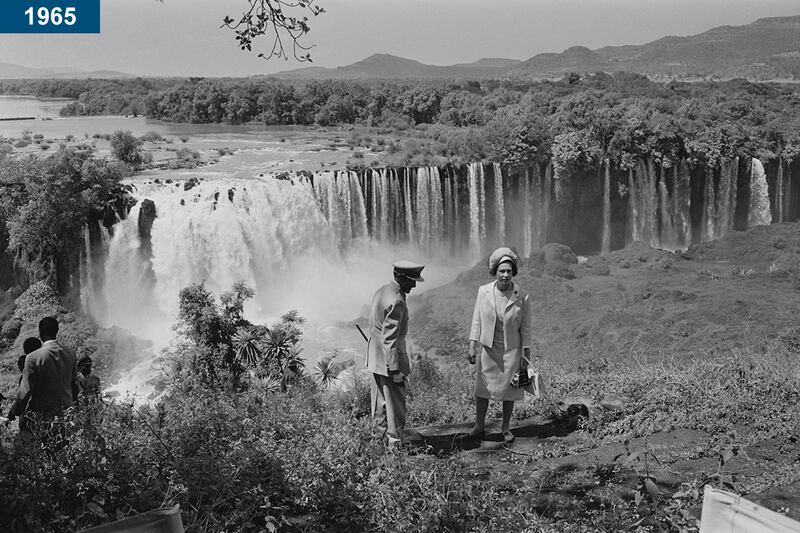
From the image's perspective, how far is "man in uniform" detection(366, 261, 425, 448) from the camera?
4.89 meters

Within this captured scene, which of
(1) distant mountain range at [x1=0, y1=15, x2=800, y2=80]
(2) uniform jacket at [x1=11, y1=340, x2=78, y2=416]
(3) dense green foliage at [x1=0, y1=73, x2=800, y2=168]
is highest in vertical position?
(1) distant mountain range at [x1=0, y1=15, x2=800, y2=80]

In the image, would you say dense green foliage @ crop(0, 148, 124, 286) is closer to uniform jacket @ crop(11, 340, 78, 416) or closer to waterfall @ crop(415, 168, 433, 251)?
waterfall @ crop(415, 168, 433, 251)

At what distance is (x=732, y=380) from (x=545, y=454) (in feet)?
6.67

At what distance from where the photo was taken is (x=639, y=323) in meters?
17.5

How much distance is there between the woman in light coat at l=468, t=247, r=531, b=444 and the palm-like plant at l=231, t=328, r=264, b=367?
12.1 meters

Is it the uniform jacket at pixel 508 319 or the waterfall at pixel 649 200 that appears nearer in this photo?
the uniform jacket at pixel 508 319

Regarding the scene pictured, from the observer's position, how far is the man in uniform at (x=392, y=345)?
16.1 feet

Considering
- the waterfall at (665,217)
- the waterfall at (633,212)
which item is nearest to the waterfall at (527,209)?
the waterfall at (633,212)

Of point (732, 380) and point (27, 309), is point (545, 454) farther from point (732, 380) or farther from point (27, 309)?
point (27, 309)

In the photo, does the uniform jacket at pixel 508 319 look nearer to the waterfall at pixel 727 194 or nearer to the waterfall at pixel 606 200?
the waterfall at pixel 606 200

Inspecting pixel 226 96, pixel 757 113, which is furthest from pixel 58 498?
pixel 226 96

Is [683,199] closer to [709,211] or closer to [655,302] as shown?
[709,211]

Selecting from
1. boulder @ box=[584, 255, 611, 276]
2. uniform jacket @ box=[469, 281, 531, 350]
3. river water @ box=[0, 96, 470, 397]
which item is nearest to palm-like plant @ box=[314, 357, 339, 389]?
river water @ box=[0, 96, 470, 397]

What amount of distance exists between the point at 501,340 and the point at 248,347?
12.5 metres
